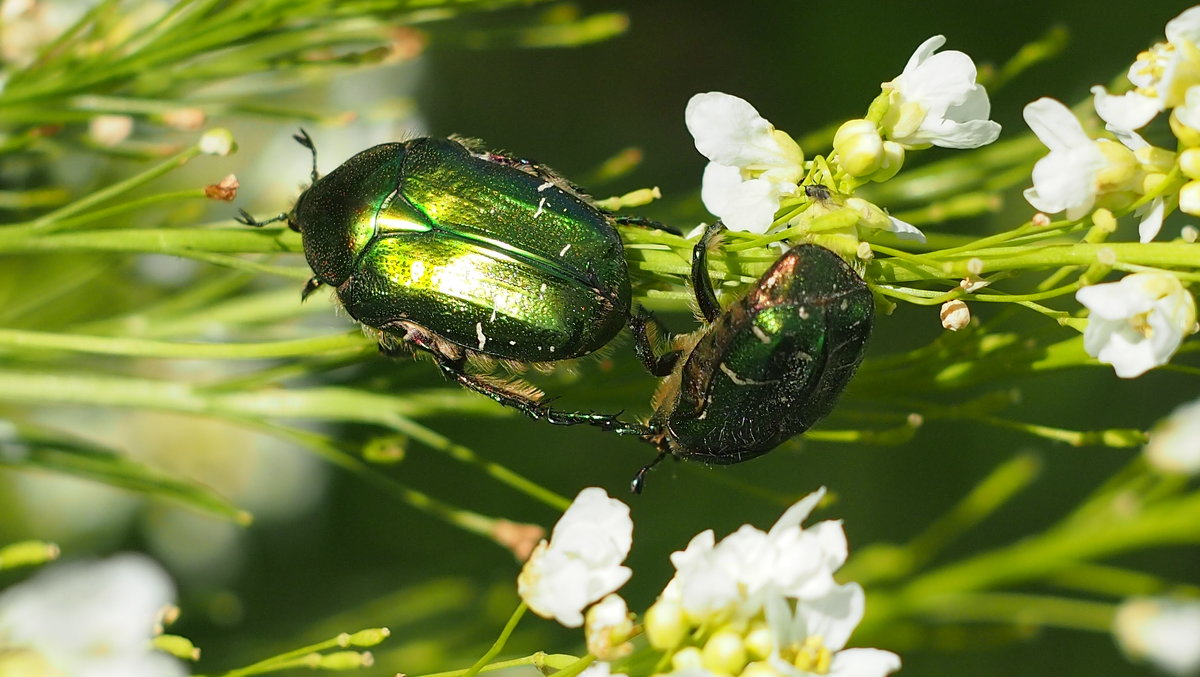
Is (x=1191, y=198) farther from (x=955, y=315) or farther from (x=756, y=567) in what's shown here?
(x=756, y=567)

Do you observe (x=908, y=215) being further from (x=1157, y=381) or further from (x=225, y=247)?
(x=1157, y=381)

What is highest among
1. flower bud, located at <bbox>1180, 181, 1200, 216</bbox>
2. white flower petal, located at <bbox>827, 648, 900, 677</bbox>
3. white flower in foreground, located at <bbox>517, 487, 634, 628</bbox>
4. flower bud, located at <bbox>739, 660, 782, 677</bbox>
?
flower bud, located at <bbox>1180, 181, 1200, 216</bbox>

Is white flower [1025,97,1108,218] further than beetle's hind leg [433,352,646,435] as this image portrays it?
No

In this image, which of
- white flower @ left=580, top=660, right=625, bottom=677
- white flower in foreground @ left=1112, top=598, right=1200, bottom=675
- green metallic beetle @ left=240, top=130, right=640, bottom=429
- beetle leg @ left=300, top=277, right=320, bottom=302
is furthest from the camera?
white flower in foreground @ left=1112, top=598, right=1200, bottom=675

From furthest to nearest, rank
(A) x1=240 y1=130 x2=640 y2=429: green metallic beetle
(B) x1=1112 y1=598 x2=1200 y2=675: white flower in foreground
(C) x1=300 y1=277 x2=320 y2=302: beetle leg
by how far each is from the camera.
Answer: (B) x1=1112 y1=598 x2=1200 y2=675: white flower in foreground < (C) x1=300 y1=277 x2=320 y2=302: beetle leg < (A) x1=240 y1=130 x2=640 y2=429: green metallic beetle

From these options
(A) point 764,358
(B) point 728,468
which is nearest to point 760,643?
(A) point 764,358

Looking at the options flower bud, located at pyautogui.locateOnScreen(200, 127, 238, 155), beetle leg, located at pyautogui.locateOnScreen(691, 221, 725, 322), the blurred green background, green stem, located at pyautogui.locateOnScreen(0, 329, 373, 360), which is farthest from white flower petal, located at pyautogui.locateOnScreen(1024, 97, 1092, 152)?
the blurred green background

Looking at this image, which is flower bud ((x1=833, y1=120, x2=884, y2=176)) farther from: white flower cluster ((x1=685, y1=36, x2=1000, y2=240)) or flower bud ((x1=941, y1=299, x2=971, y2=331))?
flower bud ((x1=941, y1=299, x2=971, y2=331))

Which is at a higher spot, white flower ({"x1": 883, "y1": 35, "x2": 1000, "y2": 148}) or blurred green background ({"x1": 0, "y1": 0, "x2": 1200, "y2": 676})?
blurred green background ({"x1": 0, "y1": 0, "x2": 1200, "y2": 676})

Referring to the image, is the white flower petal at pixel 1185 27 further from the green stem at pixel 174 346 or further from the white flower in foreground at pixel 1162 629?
the white flower in foreground at pixel 1162 629
